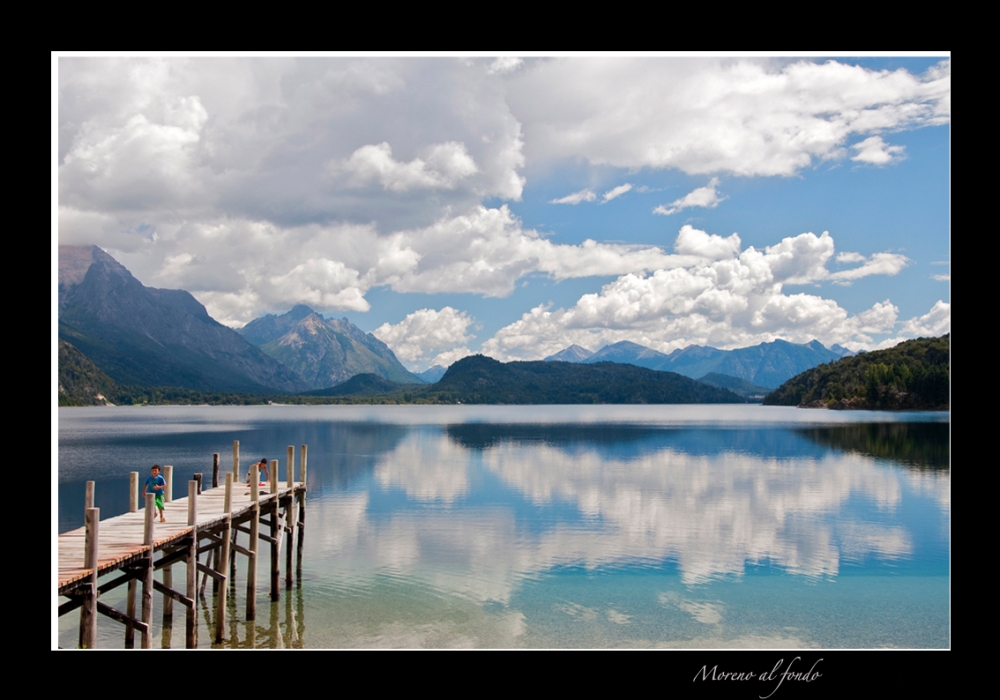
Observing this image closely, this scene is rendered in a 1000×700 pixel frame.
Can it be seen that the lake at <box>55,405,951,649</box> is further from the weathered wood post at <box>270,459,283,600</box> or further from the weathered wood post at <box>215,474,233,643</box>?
the weathered wood post at <box>270,459,283,600</box>

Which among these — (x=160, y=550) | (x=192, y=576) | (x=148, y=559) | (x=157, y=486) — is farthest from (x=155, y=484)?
(x=148, y=559)

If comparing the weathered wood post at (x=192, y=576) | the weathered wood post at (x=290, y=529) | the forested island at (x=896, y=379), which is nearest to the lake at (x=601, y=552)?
the weathered wood post at (x=290, y=529)

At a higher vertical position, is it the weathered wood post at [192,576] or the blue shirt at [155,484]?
the blue shirt at [155,484]

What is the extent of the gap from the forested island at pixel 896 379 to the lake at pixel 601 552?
65.6 metres

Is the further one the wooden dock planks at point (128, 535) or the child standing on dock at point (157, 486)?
the child standing on dock at point (157, 486)

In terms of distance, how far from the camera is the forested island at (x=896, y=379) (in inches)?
4508

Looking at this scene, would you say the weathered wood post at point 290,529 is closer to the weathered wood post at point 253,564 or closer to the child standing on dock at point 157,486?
the weathered wood post at point 253,564

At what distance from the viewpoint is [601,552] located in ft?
84.3

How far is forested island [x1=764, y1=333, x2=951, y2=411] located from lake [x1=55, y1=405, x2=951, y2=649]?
65593 mm

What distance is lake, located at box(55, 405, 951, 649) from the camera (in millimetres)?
17688

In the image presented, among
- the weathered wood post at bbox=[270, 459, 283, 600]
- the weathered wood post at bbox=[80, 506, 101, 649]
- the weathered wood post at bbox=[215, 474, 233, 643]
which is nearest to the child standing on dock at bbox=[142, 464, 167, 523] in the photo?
the weathered wood post at bbox=[215, 474, 233, 643]
